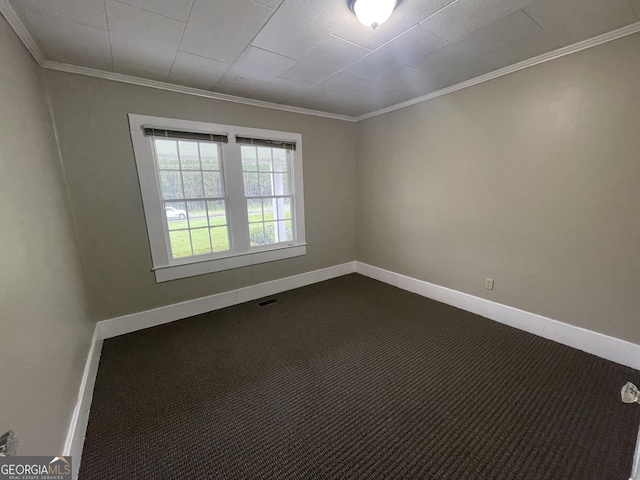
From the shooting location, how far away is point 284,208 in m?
3.59

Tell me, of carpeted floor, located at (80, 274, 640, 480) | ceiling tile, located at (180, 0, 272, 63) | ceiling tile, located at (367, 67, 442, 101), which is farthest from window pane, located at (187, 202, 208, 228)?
ceiling tile, located at (367, 67, 442, 101)

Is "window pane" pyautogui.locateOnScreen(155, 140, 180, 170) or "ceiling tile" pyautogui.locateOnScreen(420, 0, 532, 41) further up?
"ceiling tile" pyautogui.locateOnScreen(420, 0, 532, 41)

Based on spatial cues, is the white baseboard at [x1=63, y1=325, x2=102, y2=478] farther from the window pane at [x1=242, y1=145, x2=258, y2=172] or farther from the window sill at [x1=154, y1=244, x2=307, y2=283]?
the window pane at [x1=242, y1=145, x2=258, y2=172]

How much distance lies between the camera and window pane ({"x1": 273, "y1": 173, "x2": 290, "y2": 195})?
345 cm

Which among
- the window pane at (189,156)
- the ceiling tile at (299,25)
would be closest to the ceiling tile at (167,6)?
the ceiling tile at (299,25)

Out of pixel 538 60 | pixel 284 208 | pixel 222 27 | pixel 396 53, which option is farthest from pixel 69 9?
pixel 538 60

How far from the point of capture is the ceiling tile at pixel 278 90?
2531 millimetres

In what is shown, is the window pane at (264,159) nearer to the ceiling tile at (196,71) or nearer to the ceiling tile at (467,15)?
the ceiling tile at (196,71)

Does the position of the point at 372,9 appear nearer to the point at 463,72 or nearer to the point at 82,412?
the point at 463,72

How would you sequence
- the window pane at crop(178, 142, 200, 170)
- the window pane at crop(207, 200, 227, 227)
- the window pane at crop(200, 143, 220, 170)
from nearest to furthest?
the window pane at crop(178, 142, 200, 170), the window pane at crop(200, 143, 220, 170), the window pane at crop(207, 200, 227, 227)

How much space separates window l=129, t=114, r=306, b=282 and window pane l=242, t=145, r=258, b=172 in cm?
1

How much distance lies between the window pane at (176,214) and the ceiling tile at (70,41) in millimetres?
1249

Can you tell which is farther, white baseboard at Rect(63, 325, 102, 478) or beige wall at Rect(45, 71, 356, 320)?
beige wall at Rect(45, 71, 356, 320)

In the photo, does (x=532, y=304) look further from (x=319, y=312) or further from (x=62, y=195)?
(x=62, y=195)
